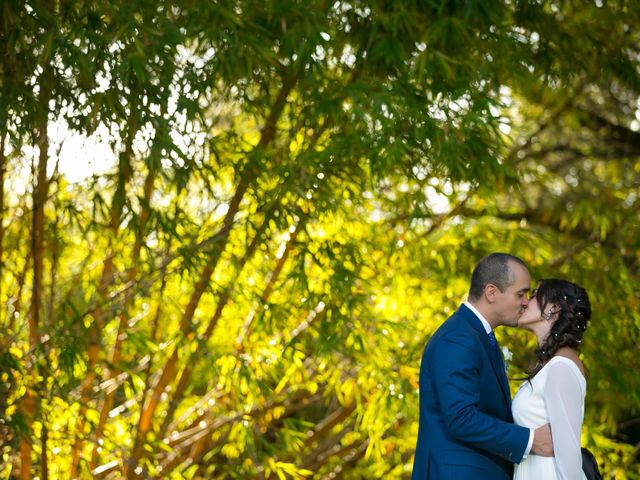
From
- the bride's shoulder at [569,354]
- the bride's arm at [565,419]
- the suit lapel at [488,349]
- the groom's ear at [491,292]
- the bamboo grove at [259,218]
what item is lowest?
the bride's arm at [565,419]

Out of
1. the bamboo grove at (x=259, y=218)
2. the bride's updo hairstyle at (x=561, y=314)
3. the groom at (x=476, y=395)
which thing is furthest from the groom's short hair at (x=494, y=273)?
the bamboo grove at (x=259, y=218)

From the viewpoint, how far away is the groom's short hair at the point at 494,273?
2494mm

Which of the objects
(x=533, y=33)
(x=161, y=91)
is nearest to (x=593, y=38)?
(x=533, y=33)

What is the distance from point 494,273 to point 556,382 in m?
0.33

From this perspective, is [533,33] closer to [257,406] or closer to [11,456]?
[257,406]

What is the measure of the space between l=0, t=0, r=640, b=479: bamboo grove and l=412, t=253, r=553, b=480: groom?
3.17 ft

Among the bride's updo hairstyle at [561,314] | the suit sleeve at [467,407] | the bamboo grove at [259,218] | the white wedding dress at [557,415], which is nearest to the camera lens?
the suit sleeve at [467,407]

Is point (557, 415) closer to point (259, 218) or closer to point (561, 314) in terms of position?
point (561, 314)

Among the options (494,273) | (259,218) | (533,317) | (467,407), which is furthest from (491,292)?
(259,218)

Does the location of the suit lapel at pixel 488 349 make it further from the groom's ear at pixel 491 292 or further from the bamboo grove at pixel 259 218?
the bamboo grove at pixel 259 218

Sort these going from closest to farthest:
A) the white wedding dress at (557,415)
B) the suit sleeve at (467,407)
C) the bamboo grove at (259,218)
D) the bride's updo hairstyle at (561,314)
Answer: the suit sleeve at (467,407) → the white wedding dress at (557,415) → the bride's updo hairstyle at (561,314) → the bamboo grove at (259,218)

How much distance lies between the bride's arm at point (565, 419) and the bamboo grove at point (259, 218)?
116cm

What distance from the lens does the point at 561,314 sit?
2.62 m

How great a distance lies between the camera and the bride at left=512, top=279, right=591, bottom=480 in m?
2.46
